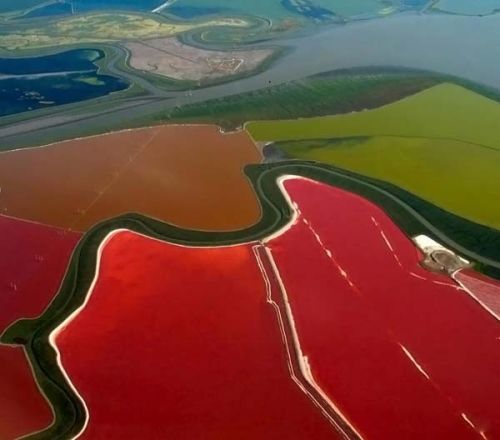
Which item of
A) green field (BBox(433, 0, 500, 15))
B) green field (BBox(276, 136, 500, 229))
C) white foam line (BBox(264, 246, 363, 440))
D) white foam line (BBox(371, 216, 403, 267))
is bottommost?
white foam line (BBox(264, 246, 363, 440))

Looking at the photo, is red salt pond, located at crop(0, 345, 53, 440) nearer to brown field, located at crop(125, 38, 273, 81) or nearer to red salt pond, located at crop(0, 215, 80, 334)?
red salt pond, located at crop(0, 215, 80, 334)

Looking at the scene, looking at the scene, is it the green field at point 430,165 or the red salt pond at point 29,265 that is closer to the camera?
the red salt pond at point 29,265

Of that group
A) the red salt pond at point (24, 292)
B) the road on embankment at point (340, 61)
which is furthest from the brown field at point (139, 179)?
the road on embankment at point (340, 61)

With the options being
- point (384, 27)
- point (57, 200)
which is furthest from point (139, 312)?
point (384, 27)

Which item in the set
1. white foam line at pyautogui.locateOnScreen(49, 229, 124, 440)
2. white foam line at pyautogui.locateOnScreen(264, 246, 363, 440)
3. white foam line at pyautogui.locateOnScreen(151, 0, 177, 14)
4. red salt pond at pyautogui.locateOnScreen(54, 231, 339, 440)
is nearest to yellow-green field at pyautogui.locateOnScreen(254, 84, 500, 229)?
white foam line at pyautogui.locateOnScreen(264, 246, 363, 440)

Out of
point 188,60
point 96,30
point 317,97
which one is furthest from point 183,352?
point 96,30

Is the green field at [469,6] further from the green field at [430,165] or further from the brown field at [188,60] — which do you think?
the green field at [430,165]
